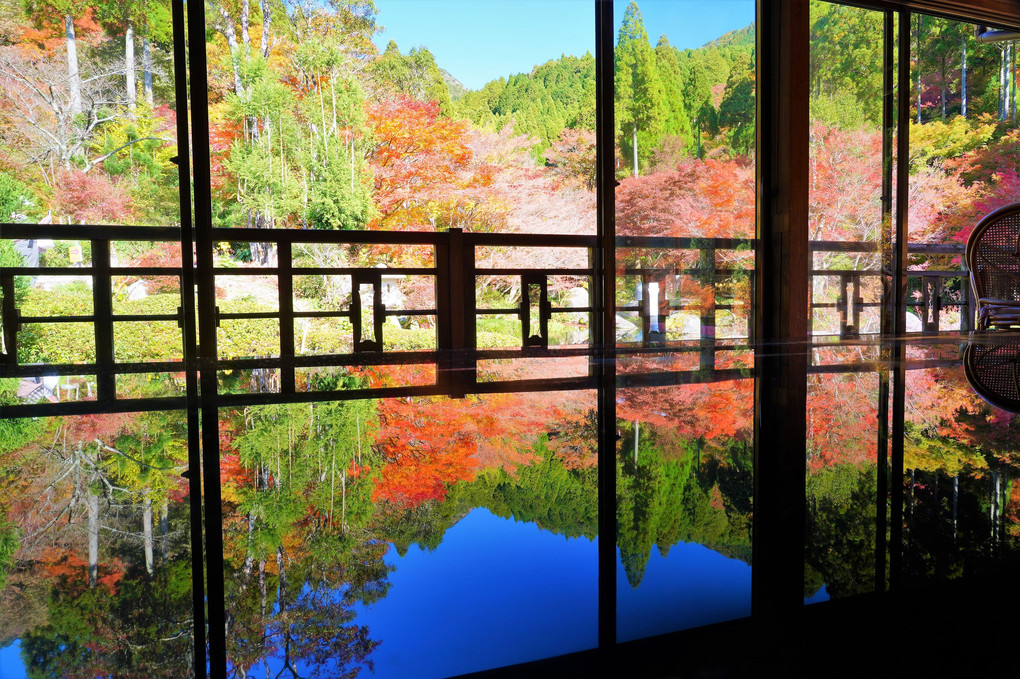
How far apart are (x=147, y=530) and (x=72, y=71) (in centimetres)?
422

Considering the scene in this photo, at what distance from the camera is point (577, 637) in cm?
35

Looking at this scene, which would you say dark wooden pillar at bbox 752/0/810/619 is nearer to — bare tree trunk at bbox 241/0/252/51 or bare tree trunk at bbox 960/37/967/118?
bare tree trunk at bbox 960/37/967/118

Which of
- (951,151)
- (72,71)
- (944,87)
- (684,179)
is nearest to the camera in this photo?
(684,179)

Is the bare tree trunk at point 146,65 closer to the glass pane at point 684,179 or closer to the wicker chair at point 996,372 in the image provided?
the glass pane at point 684,179

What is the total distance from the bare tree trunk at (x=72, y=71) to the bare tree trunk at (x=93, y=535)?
399 cm

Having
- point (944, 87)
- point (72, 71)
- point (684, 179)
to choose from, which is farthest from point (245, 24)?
point (944, 87)

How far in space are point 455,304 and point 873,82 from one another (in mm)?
2782

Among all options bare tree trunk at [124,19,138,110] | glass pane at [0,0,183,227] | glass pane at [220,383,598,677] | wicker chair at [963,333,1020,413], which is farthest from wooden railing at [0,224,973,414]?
glass pane at [220,383,598,677]

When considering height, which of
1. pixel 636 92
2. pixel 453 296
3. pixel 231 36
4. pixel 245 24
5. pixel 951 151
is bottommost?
pixel 453 296

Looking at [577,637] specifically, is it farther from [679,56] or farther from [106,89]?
[106,89]

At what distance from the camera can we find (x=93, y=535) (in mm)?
575

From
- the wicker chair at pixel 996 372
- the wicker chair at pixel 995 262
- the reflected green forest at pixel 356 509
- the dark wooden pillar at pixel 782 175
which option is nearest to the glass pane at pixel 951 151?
the dark wooden pillar at pixel 782 175

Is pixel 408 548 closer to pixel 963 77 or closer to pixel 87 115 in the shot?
pixel 87 115

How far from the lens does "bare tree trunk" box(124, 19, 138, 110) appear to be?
151 inches
